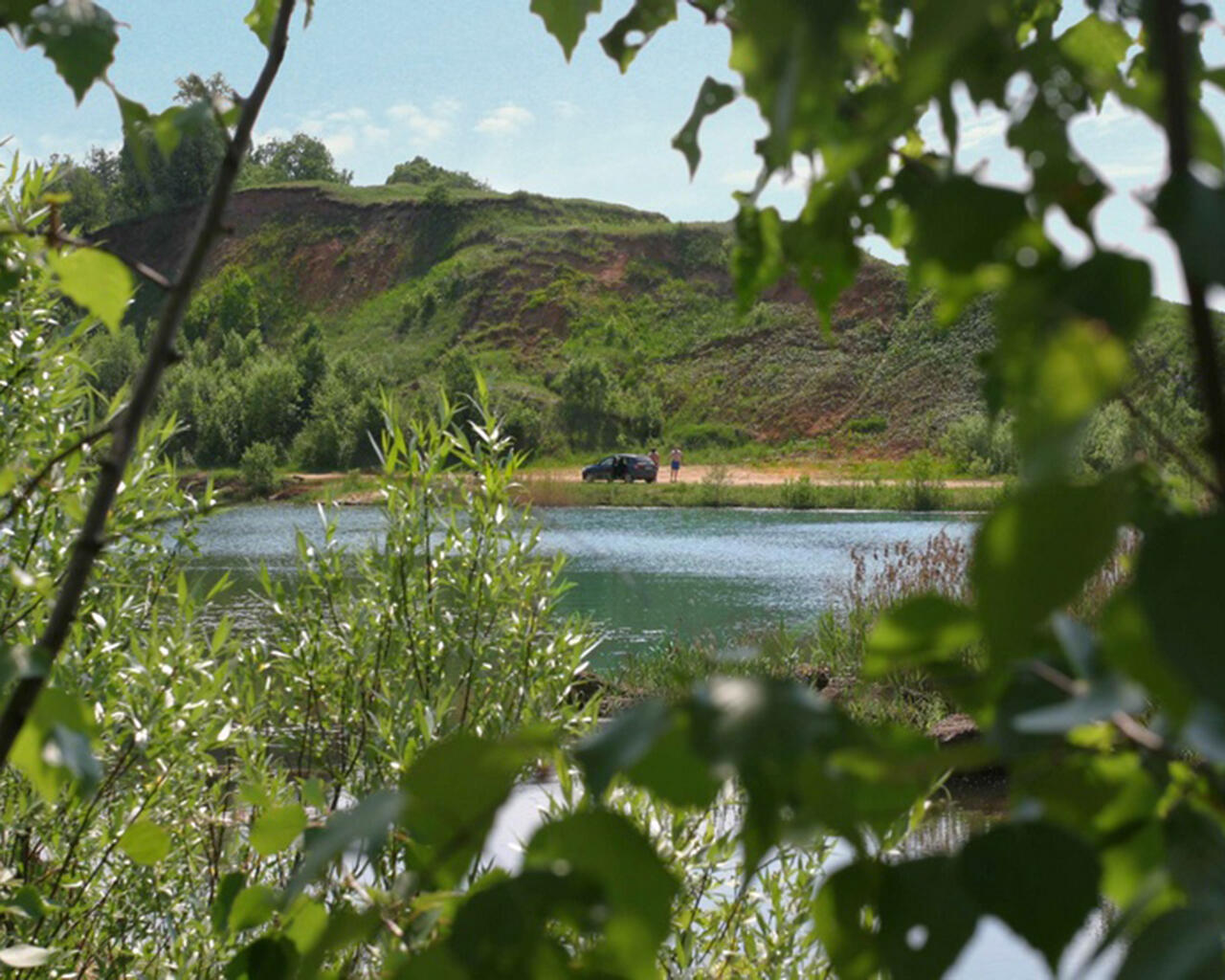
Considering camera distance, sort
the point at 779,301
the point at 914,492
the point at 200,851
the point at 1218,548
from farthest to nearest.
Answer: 1. the point at 779,301
2. the point at 914,492
3. the point at 200,851
4. the point at 1218,548

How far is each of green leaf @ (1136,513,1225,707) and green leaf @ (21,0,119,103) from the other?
17.0 inches

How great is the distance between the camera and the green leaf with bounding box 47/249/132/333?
485 millimetres

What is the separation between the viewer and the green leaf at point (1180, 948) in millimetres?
215

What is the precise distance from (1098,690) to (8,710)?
0.35 metres

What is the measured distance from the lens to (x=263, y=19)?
2.22ft

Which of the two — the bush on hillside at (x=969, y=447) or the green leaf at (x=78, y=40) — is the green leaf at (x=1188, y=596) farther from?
the bush on hillside at (x=969, y=447)

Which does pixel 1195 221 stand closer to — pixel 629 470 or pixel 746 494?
pixel 746 494

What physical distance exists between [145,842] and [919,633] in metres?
0.39

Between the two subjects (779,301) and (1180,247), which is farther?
(779,301)

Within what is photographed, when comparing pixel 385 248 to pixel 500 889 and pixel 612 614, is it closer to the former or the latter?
pixel 612 614

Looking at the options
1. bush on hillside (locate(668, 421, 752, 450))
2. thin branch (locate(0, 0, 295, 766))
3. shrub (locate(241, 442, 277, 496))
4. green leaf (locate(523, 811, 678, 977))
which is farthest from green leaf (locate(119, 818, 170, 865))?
bush on hillside (locate(668, 421, 752, 450))

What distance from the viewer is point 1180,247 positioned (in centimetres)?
23

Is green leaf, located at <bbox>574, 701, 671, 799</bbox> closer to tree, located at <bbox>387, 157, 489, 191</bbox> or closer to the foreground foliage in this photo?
the foreground foliage

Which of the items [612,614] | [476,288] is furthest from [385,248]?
[612,614]
